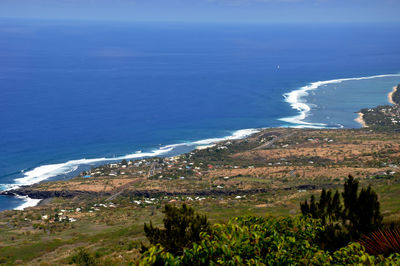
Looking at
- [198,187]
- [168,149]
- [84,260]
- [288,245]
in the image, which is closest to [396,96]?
[168,149]

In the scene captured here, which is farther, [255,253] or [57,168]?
[57,168]

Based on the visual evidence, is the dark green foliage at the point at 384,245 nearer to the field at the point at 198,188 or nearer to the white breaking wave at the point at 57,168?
the field at the point at 198,188

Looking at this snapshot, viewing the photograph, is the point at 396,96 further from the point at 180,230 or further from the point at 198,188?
the point at 180,230

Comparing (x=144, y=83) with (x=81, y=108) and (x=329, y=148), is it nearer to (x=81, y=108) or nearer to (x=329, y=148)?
(x=81, y=108)

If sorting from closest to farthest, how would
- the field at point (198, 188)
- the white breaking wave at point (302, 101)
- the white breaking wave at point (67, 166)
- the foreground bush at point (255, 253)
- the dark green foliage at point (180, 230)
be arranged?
the foreground bush at point (255, 253)
the dark green foliage at point (180, 230)
the field at point (198, 188)
the white breaking wave at point (67, 166)
the white breaking wave at point (302, 101)

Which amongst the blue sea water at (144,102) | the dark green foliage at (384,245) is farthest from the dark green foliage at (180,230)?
the blue sea water at (144,102)

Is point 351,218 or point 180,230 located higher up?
point 180,230

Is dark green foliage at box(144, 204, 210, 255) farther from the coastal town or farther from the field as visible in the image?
the coastal town

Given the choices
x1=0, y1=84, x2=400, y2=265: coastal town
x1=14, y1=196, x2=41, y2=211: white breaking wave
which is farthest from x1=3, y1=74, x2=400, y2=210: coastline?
A: x1=14, y1=196, x2=41, y2=211: white breaking wave
